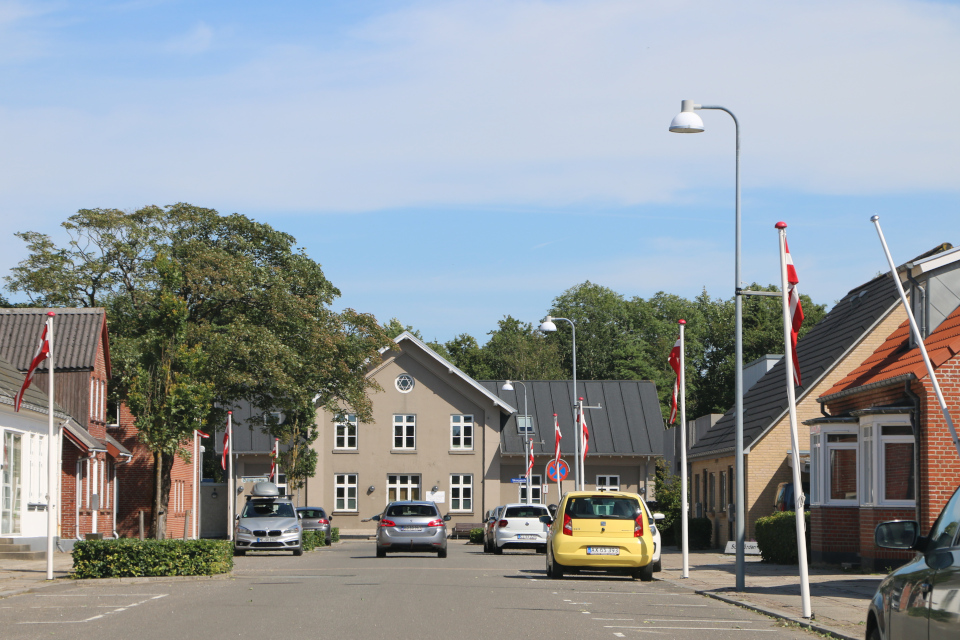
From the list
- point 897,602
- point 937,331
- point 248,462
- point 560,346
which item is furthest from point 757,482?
point 560,346

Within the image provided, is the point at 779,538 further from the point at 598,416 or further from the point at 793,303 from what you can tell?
the point at 598,416

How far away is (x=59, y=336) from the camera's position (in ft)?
128

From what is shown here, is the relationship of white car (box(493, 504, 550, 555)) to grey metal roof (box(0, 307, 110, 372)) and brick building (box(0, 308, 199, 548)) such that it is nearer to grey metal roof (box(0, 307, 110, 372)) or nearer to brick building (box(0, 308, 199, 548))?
brick building (box(0, 308, 199, 548))

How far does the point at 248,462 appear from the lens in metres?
63.8

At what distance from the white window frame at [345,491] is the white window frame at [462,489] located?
491cm

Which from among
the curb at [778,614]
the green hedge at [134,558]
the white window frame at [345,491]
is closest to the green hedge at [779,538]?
the curb at [778,614]

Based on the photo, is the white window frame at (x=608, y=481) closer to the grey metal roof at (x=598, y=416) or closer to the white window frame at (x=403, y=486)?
the grey metal roof at (x=598, y=416)

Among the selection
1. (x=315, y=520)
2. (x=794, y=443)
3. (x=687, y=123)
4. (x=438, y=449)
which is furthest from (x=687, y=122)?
(x=438, y=449)

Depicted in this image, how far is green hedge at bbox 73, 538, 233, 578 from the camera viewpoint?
21.6 metres

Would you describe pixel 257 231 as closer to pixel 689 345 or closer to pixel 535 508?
pixel 535 508

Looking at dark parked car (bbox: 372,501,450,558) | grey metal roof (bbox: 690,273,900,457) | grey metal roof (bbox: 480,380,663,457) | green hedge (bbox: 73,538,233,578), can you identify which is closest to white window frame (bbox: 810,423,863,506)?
grey metal roof (bbox: 690,273,900,457)

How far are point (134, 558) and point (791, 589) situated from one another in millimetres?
11362

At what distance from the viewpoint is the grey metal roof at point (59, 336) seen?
1494 inches

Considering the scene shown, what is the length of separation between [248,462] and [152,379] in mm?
36010
